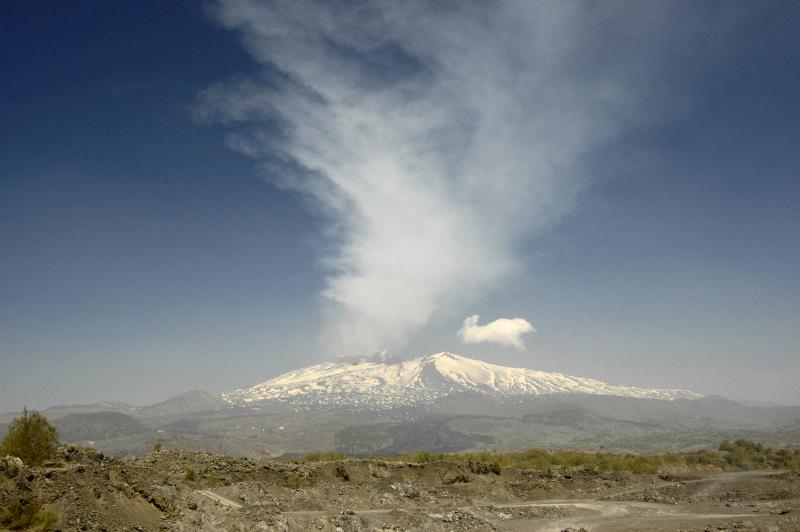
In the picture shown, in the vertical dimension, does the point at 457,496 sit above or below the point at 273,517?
below

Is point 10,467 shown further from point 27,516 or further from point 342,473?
point 342,473

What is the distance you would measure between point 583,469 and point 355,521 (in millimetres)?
33529

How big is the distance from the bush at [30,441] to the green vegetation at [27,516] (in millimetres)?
15254

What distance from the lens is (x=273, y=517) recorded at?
2814 cm

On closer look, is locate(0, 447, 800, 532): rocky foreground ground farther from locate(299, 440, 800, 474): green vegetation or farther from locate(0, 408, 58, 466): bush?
locate(299, 440, 800, 474): green vegetation

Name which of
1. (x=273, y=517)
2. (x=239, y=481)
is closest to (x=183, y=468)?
(x=239, y=481)

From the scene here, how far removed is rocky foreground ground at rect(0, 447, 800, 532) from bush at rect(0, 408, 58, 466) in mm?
1221

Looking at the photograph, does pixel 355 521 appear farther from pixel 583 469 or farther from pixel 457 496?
pixel 583 469

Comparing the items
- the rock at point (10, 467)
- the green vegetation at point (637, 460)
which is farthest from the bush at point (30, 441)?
the green vegetation at point (637, 460)

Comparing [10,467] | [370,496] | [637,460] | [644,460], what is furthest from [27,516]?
[644,460]

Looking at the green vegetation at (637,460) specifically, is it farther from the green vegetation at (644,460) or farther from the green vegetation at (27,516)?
the green vegetation at (27,516)

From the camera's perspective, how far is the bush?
3216cm

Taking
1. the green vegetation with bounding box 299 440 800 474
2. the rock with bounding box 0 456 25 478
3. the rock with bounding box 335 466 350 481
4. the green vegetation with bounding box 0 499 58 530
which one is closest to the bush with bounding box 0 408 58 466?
the rock with bounding box 0 456 25 478

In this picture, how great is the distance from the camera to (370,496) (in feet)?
135
